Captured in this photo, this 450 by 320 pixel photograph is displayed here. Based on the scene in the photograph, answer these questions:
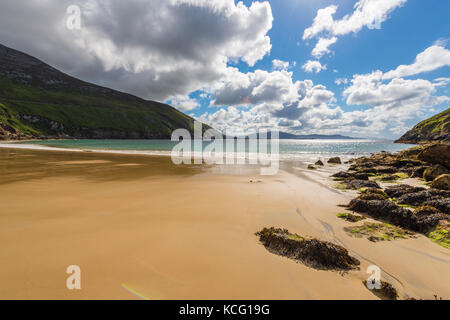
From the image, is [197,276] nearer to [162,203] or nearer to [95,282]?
[95,282]

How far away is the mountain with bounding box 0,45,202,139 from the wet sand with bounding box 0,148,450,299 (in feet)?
335

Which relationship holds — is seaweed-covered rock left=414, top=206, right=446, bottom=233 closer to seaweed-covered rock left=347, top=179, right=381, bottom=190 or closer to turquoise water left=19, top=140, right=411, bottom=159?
seaweed-covered rock left=347, top=179, right=381, bottom=190

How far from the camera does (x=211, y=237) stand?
499cm

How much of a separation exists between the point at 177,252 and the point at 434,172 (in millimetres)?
19758

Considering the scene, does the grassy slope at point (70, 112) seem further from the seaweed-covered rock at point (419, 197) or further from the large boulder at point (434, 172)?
the large boulder at point (434, 172)

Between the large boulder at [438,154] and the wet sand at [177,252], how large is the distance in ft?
51.8

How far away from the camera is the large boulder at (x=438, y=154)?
50.3ft

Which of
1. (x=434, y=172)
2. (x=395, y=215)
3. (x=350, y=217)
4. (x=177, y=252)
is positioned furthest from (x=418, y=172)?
(x=177, y=252)

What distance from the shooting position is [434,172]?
545 inches

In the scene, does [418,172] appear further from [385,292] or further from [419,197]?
[385,292]

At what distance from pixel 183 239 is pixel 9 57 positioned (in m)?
290

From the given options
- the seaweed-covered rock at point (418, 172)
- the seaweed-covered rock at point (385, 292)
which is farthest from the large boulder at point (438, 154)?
the seaweed-covered rock at point (385, 292)

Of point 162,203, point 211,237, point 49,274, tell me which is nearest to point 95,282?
point 49,274

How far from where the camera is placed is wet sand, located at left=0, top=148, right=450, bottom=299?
3082mm
